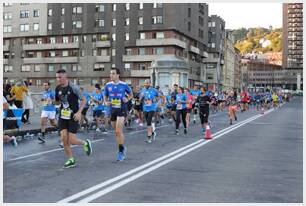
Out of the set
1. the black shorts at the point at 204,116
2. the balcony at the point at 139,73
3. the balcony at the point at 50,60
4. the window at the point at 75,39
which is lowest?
the black shorts at the point at 204,116

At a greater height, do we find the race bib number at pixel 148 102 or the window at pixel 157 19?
the window at pixel 157 19

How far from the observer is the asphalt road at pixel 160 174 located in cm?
632

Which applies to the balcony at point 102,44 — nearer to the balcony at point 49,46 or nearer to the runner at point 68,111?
the balcony at point 49,46

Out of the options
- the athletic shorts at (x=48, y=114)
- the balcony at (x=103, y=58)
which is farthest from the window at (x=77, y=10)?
the athletic shorts at (x=48, y=114)

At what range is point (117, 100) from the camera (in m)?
10.0

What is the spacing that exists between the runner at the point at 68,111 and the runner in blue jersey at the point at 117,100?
103cm

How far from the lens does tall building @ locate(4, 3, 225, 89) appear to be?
74.1 meters

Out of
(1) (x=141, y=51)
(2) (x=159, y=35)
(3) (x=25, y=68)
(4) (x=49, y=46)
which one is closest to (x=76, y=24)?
(4) (x=49, y=46)

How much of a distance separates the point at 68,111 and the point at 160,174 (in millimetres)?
2086

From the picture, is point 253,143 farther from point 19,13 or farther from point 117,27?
point 19,13

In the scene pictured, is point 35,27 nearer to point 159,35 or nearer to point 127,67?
point 127,67

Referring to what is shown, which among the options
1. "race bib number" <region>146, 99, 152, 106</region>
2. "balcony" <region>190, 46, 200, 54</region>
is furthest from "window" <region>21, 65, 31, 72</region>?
"race bib number" <region>146, 99, 152, 106</region>

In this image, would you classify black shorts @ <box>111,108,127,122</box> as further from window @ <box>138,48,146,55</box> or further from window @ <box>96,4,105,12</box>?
window @ <box>96,4,105,12</box>

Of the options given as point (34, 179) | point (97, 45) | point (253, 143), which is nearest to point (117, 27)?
point (97, 45)
